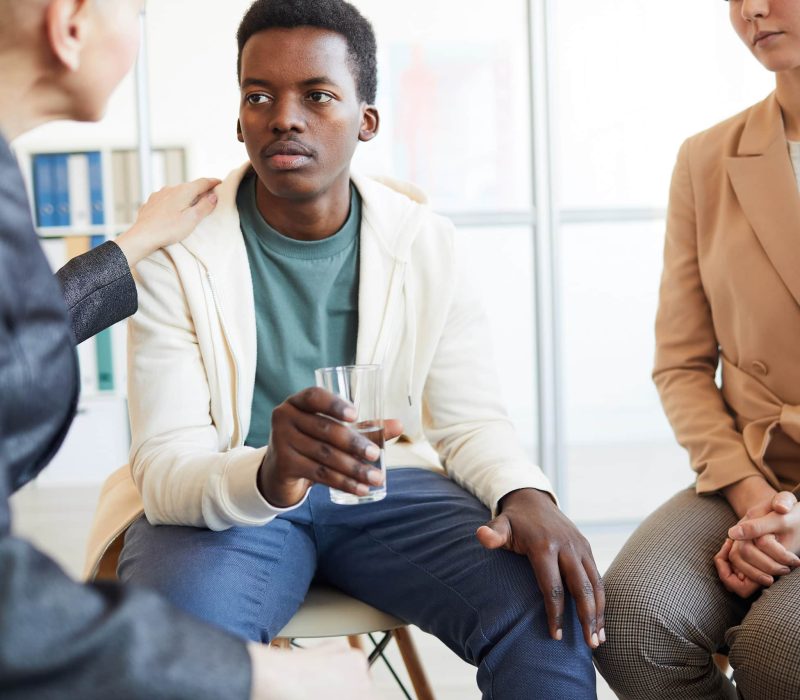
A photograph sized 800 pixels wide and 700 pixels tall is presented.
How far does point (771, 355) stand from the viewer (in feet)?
5.31

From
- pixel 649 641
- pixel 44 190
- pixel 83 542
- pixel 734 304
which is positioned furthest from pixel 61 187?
pixel 649 641

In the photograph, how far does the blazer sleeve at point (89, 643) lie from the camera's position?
0.66m

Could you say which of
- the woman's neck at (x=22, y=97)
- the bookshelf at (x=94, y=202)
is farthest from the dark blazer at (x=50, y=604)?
the bookshelf at (x=94, y=202)

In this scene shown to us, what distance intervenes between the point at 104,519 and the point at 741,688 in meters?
1.03

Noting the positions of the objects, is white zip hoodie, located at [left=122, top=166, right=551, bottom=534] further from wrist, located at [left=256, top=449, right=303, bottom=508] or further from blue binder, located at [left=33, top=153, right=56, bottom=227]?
blue binder, located at [left=33, top=153, right=56, bottom=227]

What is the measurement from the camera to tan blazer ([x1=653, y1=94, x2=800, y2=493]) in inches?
63.1

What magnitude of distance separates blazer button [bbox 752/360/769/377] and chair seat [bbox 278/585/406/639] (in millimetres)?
734

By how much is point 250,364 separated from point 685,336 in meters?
0.79

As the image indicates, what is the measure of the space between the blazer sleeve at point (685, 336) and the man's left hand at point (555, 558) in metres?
0.39

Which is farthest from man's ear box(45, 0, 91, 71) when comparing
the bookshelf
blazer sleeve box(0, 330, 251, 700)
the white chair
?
the bookshelf

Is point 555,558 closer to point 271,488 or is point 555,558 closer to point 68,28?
point 271,488

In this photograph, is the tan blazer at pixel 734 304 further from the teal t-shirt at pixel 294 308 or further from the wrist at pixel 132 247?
the wrist at pixel 132 247

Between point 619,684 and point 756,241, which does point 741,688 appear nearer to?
point 619,684

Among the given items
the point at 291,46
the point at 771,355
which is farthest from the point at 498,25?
the point at 771,355
